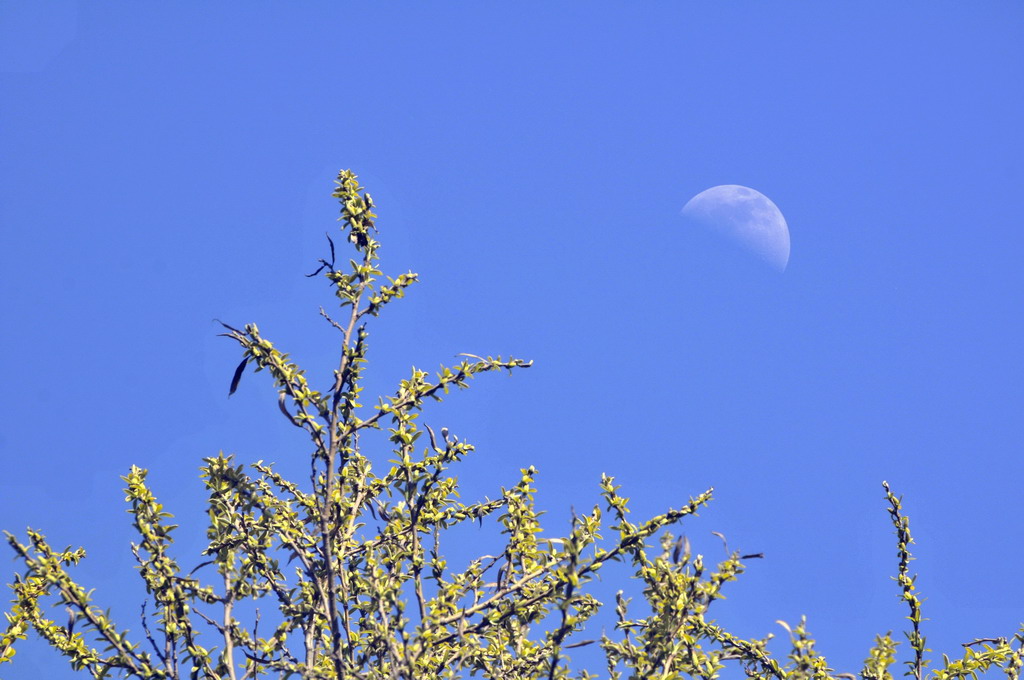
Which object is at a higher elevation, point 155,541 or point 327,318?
point 327,318

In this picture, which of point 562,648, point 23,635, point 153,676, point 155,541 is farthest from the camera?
point 23,635

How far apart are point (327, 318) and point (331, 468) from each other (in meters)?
1.07

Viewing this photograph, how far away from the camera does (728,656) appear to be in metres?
6.52

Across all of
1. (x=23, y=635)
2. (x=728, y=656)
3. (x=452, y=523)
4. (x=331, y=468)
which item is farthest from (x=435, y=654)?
(x=23, y=635)

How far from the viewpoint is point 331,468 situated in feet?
21.8

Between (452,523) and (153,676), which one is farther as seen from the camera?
(452,523)

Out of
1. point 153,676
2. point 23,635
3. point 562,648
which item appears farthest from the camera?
point 23,635

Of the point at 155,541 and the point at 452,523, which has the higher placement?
the point at 452,523

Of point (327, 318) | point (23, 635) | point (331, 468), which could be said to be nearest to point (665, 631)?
point (331, 468)

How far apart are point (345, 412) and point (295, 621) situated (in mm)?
1521

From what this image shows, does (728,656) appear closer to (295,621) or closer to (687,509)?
(687,509)

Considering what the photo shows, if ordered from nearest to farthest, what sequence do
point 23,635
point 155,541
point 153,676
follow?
1. point 153,676
2. point 155,541
3. point 23,635

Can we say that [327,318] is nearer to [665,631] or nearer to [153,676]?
[153,676]

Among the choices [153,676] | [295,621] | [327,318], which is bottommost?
[153,676]
